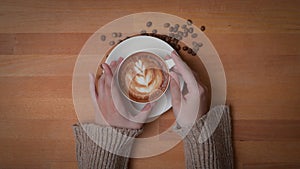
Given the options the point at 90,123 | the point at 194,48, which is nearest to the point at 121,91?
the point at 90,123

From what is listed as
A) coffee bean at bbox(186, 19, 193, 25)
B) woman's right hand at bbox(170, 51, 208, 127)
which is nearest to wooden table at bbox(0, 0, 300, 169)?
coffee bean at bbox(186, 19, 193, 25)

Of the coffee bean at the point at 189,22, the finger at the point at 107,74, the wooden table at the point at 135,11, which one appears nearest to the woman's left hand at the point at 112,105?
the finger at the point at 107,74

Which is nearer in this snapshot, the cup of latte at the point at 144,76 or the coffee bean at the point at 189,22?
the cup of latte at the point at 144,76

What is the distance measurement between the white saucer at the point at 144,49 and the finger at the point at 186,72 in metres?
0.05

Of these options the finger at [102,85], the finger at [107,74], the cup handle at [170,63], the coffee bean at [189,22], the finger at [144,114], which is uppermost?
the coffee bean at [189,22]

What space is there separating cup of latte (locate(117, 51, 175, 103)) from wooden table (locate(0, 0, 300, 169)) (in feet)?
0.69

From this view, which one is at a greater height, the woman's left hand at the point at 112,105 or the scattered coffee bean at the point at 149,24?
the scattered coffee bean at the point at 149,24

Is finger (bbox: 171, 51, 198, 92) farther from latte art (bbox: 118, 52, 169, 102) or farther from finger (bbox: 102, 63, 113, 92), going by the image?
finger (bbox: 102, 63, 113, 92)

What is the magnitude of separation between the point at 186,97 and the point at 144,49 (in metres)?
0.21

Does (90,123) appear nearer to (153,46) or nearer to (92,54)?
(92,54)

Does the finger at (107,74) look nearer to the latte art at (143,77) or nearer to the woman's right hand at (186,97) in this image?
the latte art at (143,77)

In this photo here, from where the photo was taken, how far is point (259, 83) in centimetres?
110

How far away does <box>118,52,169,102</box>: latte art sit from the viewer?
100 cm

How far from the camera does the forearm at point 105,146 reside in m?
1.04
